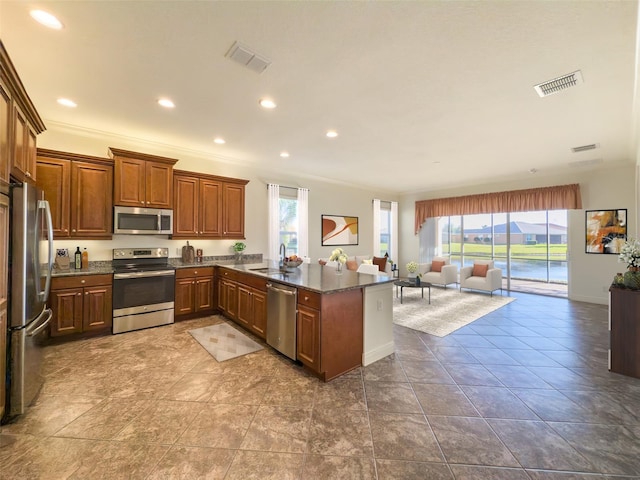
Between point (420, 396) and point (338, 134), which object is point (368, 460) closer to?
point (420, 396)

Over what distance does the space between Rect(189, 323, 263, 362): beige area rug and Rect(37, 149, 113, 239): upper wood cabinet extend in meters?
2.02

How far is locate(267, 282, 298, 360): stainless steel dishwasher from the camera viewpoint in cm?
284

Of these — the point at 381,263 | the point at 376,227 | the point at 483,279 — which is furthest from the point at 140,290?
the point at 483,279

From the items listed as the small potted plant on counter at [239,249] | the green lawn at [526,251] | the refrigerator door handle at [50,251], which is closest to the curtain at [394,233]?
the green lawn at [526,251]

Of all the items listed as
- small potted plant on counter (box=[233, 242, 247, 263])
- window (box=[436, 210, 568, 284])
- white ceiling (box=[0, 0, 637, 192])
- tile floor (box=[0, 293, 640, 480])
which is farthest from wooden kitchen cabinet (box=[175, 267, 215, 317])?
window (box=[436, 210, 568, 284])

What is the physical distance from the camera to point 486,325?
4.25 metres

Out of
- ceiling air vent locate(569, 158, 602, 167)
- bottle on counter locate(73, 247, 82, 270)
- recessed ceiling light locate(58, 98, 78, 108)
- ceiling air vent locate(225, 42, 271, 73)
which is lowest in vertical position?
bottle on counter locate(73, 247, 82, 270)

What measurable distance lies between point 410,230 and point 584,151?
459 centimetres

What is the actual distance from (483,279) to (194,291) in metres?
6.32

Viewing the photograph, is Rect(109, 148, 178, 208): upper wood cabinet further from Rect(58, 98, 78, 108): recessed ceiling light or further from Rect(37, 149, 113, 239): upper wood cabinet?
Rect(58, 98, 78, 108): recessed ceiling light

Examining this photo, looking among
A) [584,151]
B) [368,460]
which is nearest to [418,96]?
[368,460]

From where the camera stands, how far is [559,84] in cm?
261

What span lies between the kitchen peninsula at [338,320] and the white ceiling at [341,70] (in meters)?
2.01

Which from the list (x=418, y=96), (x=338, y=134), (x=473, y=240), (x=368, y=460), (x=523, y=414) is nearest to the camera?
(x=368, y=460)
